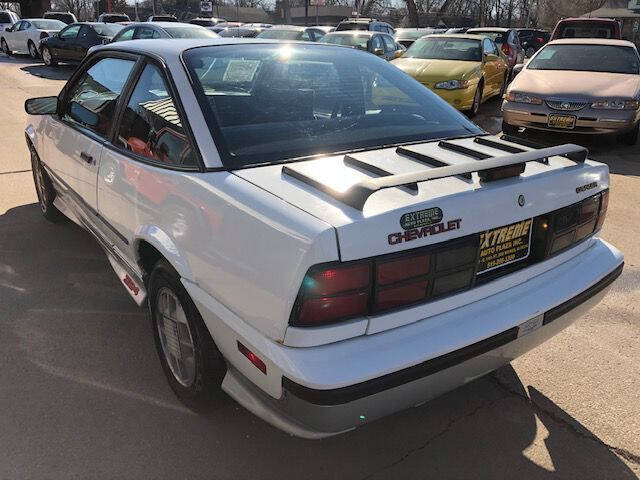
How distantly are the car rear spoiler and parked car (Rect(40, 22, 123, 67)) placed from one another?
1628 centimetres

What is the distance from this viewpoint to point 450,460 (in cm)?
226

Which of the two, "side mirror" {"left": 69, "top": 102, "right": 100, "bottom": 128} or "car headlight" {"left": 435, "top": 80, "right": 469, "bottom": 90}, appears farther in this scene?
"car headlight" {"left": 435, "top": 80, "right": 469, "bottom": 90}

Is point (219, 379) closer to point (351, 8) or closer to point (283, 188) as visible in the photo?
point (283, 188)

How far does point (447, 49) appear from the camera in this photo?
10.3 m

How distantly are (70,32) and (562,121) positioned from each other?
49.5 ft

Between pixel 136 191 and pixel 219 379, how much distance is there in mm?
943

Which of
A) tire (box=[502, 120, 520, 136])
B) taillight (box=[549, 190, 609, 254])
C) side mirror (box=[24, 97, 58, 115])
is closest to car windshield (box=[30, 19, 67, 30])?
tire (box=[502, 120, 520, 136])

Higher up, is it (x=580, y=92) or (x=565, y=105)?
(x=580, y=92)

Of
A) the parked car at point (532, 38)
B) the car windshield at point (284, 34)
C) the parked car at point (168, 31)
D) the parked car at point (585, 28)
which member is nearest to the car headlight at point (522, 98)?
the parked car at point (168, 31)

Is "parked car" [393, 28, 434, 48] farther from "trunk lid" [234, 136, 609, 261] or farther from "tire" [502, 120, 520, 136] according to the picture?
"trunk lid" [234, 136, 609, 261]

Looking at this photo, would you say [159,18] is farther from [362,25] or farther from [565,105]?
[565,105]

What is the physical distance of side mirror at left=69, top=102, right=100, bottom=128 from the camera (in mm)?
3168

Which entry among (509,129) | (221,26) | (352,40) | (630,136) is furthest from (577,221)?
(221,26)

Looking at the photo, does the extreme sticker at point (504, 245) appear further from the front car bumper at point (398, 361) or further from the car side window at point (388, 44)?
the car side window at point (388, 44)
